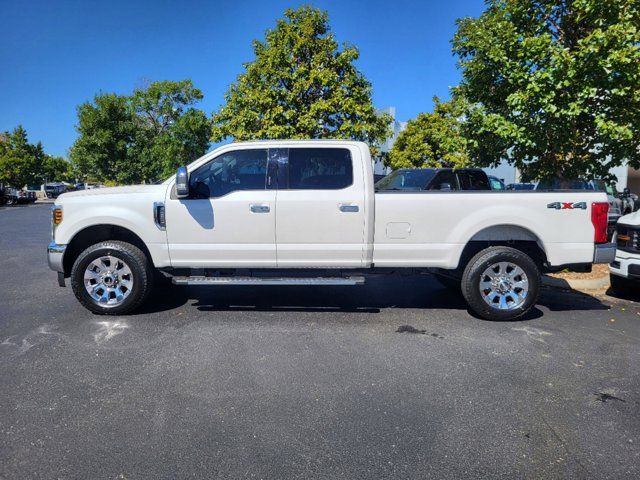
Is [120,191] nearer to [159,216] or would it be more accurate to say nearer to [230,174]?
[159,216]

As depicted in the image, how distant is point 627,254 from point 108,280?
6.70 m

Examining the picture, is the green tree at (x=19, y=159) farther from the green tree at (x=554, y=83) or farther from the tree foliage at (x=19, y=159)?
the green tree at (x=554, y=83)

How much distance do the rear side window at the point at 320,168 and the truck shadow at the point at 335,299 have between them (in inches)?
52.4

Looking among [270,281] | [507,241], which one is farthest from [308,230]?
[507,241]

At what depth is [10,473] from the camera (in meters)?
2.49

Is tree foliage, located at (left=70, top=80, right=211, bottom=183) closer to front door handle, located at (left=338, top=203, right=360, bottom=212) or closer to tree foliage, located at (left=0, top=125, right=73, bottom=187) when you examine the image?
tree foliage, located at (left=0, top=125, right=73, bottom=187)

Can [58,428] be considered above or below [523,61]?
below

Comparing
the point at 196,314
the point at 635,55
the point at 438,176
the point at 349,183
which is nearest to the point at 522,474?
the point at 349,183

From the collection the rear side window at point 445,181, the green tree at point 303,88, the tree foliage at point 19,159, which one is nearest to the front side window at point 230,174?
the rear side window at point 445,181

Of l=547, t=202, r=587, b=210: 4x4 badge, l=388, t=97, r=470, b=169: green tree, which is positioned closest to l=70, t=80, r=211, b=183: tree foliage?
l=388, t=97, r=470, b=169: green tree

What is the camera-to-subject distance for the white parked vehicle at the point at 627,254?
→ 5875 mm

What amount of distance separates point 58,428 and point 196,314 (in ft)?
8.44

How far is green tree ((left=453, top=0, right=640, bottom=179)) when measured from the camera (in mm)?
6191

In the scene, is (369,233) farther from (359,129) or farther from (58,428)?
(359,129)
